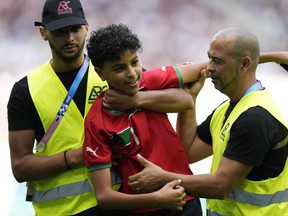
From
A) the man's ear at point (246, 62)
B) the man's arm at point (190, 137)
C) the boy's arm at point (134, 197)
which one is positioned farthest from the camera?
the man's arm at point (190, 137)

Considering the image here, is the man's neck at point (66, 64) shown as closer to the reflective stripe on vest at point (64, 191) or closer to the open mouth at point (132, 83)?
the open mouth at point (132, 83)

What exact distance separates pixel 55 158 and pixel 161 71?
78 centimetres

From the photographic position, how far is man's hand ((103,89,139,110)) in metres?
3.33

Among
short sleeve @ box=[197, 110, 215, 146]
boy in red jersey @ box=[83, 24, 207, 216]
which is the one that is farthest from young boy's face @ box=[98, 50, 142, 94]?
short sleeve @ box=[197, 110, 215, 146]

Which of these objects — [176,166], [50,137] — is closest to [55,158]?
[50,137]

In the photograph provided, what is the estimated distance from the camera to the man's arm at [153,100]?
3342 mm

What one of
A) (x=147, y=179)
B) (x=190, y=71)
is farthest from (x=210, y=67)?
(x=147, y=179)

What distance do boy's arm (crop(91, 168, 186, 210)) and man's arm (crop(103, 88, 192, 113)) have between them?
1.14ft

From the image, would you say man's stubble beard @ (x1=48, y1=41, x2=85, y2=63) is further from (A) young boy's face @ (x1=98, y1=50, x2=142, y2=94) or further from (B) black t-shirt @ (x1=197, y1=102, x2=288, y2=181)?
(B) black t-shirt @ (x1=197, y1=102, x2=288, y2=181)

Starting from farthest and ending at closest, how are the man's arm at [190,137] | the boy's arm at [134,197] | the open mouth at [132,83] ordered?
the man's arm at [190,137], the open mouth at [132,83], the boy's arm at [134,197]

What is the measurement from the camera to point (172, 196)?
3221 mm

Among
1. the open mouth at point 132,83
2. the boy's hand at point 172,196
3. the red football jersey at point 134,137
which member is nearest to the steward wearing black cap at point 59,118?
the red football jersey at point 134,137

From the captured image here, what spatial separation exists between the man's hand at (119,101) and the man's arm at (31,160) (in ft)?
1.28

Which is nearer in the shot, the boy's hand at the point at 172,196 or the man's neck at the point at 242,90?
the boy's hand at the point at 172,196
